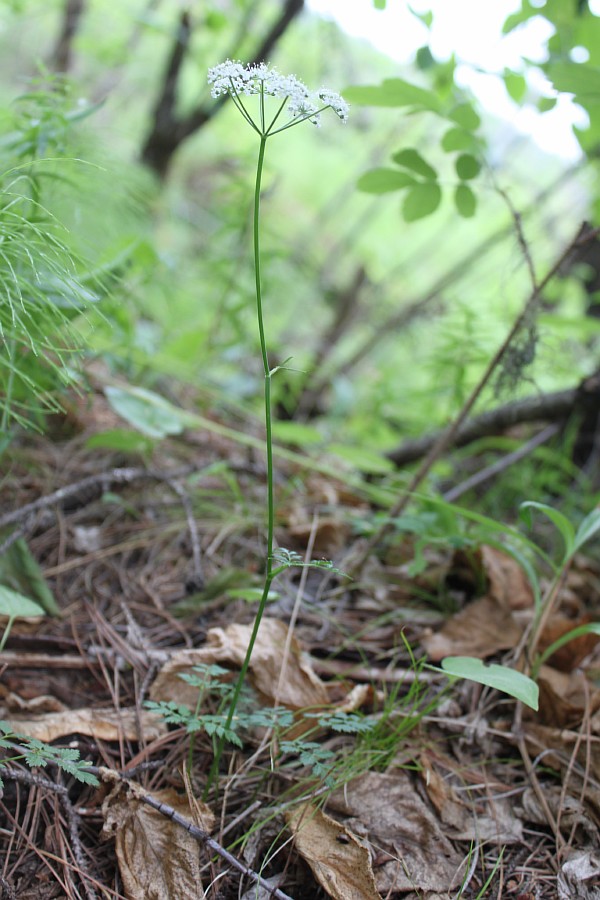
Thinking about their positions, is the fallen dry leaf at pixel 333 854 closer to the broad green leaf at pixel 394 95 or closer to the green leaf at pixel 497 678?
the green leaf at pixel 497 678

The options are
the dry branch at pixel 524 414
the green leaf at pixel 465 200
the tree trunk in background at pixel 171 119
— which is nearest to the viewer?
the green leaf at pixel 465 200

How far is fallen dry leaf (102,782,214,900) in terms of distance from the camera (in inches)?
35.8

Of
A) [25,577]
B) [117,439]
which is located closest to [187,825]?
[25,577]

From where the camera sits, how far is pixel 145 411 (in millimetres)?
1731

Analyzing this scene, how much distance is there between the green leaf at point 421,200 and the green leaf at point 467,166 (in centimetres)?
7

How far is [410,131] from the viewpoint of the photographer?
4.90 m

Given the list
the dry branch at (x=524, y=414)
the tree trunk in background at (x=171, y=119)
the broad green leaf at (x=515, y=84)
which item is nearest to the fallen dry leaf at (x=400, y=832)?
the dry branch at (x=524, y=414)

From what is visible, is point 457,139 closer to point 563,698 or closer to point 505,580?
point 505,580

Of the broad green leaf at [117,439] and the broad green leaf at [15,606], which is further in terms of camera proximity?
the broad green leaf at [117,439]

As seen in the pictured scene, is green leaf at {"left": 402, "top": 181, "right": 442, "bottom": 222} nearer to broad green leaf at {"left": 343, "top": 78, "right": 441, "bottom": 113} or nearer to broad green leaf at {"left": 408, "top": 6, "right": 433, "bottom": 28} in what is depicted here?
broad green leaf at {"left": 343, "top": 78, "right": 441, "bottom": 113}

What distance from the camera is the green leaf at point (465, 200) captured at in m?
1.55

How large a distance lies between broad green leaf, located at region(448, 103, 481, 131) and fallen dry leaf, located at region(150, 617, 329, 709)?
119 cm

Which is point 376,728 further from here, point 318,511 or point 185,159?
point 185,159

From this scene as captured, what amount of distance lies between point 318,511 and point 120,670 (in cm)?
77
